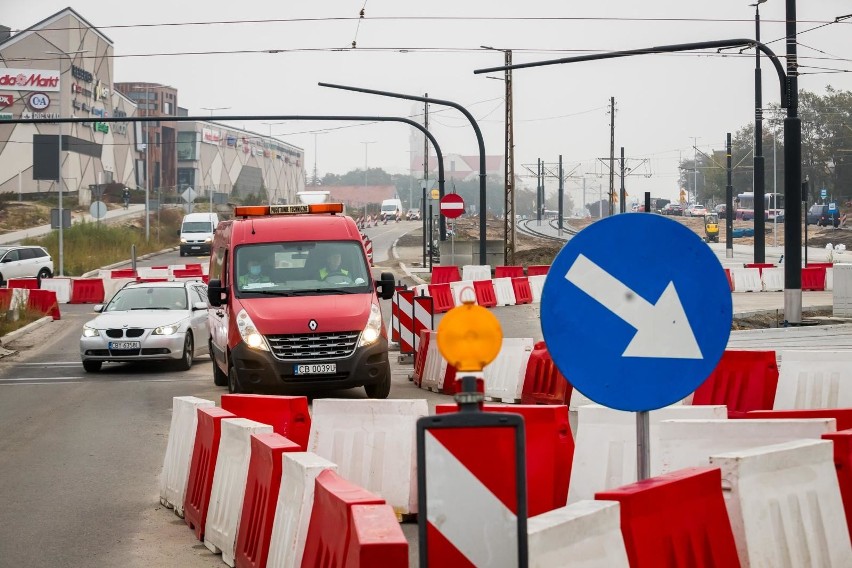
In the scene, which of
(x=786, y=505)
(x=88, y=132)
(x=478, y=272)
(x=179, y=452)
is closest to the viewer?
(x=786, y=505)

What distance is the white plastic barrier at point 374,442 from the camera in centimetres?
881

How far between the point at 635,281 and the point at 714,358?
41 centimetres

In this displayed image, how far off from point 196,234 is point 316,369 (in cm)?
6279

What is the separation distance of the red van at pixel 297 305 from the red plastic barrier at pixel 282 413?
688 centimetres

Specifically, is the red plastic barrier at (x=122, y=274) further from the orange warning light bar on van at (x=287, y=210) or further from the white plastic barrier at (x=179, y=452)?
the white plastic barrier at (x=179, y=452)

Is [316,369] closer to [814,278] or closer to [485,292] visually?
[485,292]

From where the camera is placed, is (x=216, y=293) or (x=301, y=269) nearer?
(x=216, y=293)

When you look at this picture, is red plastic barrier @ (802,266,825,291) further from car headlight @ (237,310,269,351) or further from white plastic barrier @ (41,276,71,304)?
car headlight @ (237,310,269,351)

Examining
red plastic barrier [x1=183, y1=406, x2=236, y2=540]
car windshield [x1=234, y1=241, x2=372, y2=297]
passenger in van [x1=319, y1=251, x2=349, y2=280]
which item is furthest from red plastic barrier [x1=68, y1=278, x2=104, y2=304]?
red plastic barrier [x1=183, y1=406, x2=236, y2=540]

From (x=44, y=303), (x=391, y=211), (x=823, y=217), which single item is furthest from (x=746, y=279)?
(x=391, y=211)

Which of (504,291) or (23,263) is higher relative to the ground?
(23,263)

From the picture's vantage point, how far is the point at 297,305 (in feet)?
55.3

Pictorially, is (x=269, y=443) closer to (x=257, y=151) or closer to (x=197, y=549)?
(x=197, y=549)

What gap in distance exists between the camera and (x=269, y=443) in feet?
23.2
